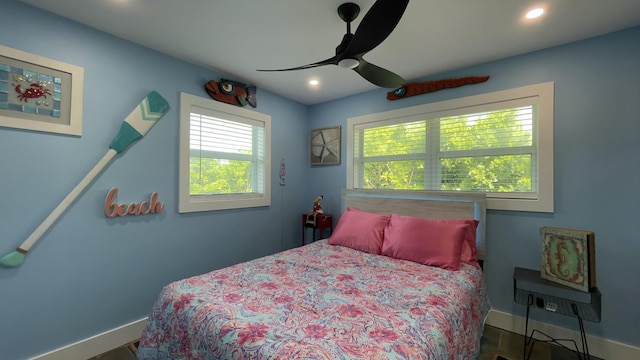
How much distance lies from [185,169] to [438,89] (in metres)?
2.64

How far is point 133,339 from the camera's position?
7.16 ft

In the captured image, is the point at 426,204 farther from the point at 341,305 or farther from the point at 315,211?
the point at 341,305

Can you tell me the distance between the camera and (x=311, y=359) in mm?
983

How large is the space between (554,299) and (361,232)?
1.50 metres

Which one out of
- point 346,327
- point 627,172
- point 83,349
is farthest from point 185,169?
point 627,172

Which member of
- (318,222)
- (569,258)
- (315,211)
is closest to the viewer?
(569,258)

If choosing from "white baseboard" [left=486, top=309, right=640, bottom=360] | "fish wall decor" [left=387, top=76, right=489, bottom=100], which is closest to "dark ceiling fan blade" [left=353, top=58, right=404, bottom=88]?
"fish wall decor" [left=387, top=76, right=489, bottom=100]

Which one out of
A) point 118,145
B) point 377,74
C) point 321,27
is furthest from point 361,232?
point 118,145

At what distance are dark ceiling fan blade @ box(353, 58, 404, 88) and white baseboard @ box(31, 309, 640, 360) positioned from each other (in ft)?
7.60

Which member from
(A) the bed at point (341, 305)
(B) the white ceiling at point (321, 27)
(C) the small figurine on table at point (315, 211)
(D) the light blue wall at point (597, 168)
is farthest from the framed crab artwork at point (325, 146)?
(D) the light blue wall at point (597, 168)

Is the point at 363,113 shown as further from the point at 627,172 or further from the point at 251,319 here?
the point at 251,319

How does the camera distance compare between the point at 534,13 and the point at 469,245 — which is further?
the point at 469,245

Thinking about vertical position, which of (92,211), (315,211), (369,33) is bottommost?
(315,211)

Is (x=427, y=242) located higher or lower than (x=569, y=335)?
higher
